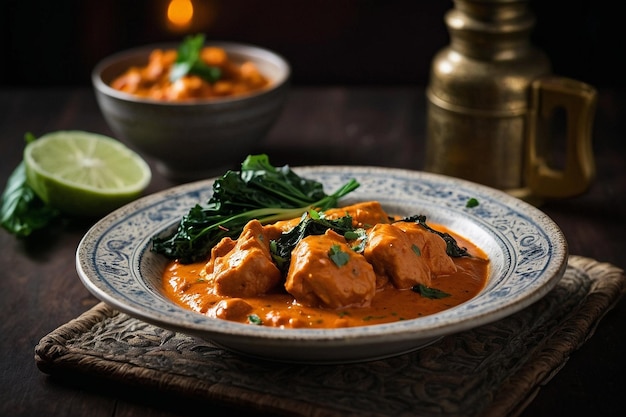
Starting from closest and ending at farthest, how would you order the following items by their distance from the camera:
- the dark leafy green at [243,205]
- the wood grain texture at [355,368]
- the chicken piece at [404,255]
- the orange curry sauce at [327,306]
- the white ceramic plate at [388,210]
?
1. the white ceramic plate at [388,210]
2. the wood grain texture at [355,368]
3. the orange curry sauce at [327,306]
4. the chicken piece at [404,255]
5. the dark leafy green at [243,205]

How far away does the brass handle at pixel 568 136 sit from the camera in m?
4.53

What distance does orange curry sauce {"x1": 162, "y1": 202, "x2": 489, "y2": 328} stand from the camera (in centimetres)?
293

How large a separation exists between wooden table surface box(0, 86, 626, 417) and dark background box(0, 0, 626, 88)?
1.03ft

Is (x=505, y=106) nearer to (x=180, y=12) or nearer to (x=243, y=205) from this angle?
(x=243, y=205)

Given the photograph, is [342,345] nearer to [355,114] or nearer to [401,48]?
[355,114]

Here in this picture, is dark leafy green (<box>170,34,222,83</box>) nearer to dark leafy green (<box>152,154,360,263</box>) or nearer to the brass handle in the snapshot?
dark leafy green (<box>152,154,360,263</box>)

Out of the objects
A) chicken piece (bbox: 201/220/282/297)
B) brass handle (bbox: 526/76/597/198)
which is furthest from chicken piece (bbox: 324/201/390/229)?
brass handle (bbox: 526/76/597/198)

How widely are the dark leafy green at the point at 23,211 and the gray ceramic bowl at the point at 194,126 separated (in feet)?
2.09

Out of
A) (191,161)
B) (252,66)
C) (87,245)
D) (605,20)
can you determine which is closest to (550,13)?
(605,20)

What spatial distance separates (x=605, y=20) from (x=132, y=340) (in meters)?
4.45

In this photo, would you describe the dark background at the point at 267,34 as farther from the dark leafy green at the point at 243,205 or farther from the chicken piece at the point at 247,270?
the chicken piece at the point at 247,270

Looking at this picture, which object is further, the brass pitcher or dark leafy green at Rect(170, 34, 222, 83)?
dark leafy green at Rect(170, 34, 222, 83)

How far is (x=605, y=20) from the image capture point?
635 cm

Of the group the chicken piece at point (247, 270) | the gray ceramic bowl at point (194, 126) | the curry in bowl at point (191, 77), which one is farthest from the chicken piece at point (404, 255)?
the curry in bowl at point (191, 77)
